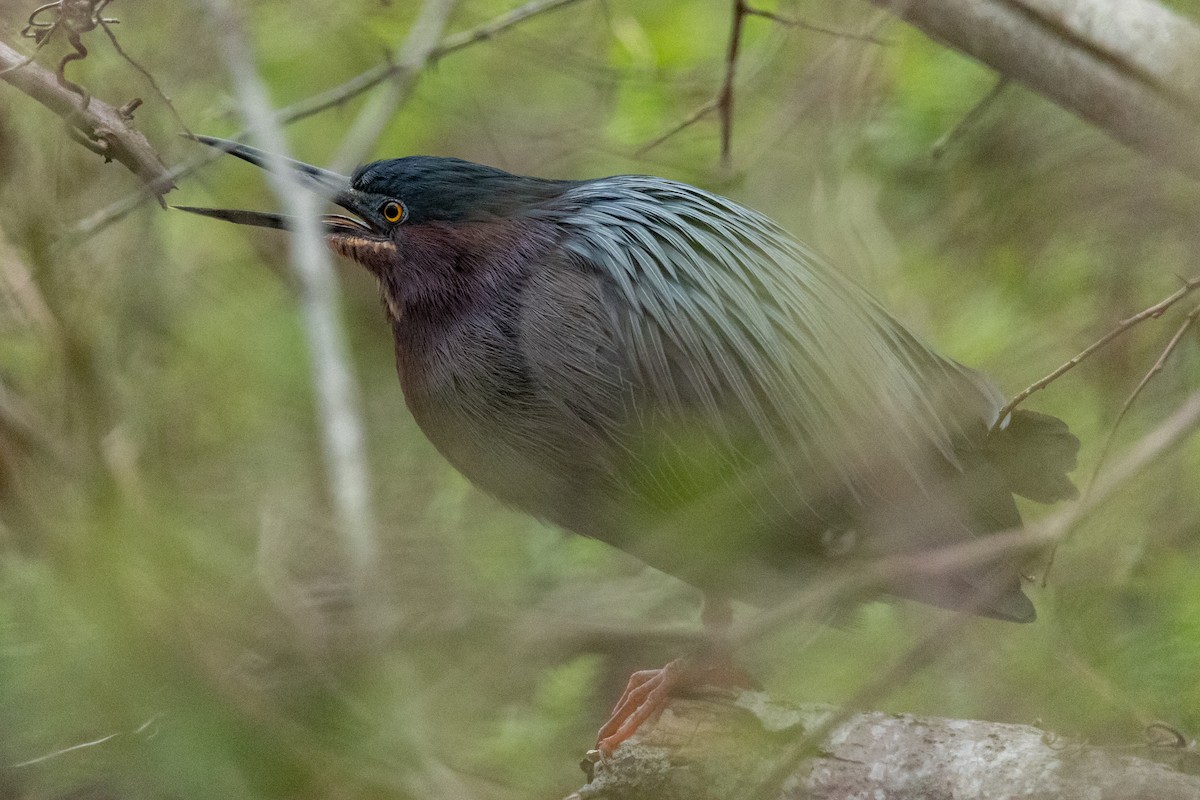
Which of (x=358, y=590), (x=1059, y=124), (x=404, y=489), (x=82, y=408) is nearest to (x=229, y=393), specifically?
(x=404, y=489)

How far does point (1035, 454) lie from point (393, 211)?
1681 mm

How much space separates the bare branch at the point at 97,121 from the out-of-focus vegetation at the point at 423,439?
0.39 metres

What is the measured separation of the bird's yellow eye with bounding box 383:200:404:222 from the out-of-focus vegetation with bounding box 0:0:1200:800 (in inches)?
29.8

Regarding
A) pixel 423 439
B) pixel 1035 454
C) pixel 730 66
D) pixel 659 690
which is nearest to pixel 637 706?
pixel 659 690

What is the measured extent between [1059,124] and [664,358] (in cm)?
188

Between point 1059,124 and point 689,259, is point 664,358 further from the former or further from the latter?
point 1059,124

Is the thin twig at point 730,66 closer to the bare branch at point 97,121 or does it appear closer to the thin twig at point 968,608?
the bare branch at point 97,121

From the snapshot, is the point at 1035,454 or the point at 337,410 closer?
the point at 337,410

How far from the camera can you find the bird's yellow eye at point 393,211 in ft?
9.46

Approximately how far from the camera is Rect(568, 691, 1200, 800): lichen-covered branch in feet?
7.04

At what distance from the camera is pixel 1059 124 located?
368 cm

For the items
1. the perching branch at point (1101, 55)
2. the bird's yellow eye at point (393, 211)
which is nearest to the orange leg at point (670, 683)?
the bird's yellow eye at point (393, 211)

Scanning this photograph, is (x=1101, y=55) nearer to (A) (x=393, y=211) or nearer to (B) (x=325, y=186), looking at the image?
(A) (x=393, y=211)

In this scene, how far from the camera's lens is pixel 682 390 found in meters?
2.60
